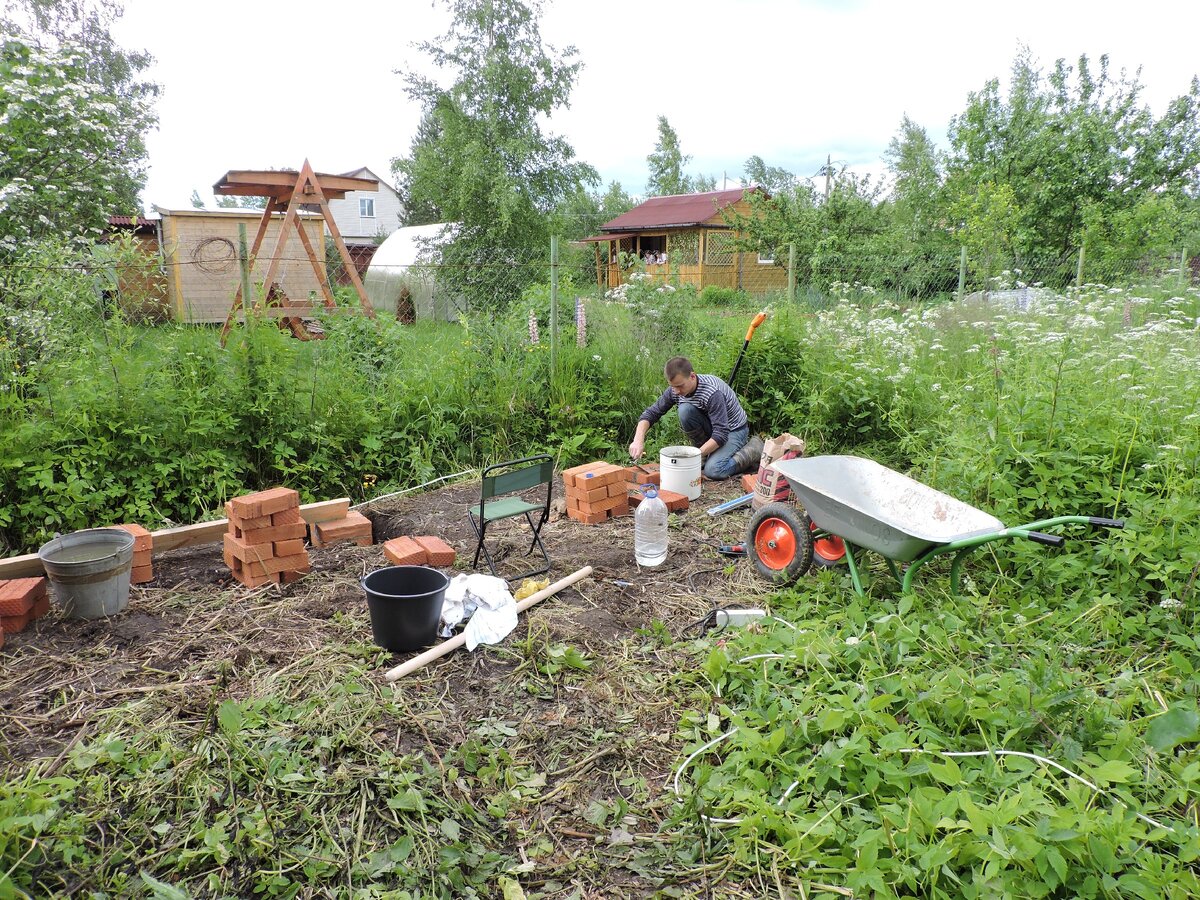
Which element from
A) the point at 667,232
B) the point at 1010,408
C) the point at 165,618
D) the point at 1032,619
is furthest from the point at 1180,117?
the point at 165,618

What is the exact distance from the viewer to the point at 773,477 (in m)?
4.78

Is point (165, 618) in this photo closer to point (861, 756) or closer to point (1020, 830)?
point (861, 756)

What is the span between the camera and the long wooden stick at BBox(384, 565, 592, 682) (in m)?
3.03

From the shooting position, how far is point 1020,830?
1881 millimetres

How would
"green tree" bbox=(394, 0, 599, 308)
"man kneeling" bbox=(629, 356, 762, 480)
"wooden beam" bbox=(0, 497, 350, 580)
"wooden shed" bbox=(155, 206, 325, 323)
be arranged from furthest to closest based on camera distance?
"green tree" bbox=(394, 0, 599, 308), "wooden shed" bbox=(155, 206, 325, 323), "man kneeling" bbox=(629, 356, 762, 480), "wooden beam" bbox=(0, 497, 350, 580)

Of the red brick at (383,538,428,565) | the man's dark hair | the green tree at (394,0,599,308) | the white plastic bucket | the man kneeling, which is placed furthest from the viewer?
the green tree at (394,0,599,308)

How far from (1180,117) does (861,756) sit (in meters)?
21.2

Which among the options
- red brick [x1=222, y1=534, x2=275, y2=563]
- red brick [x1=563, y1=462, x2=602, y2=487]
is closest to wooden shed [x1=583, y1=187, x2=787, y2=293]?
red brick [x1=563, y1=462, x2=602, y2=487]

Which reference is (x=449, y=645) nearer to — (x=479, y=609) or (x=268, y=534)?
(x=479, y=609)

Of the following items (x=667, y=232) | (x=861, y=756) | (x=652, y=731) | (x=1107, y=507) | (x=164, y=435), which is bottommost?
(x=652, y=731)

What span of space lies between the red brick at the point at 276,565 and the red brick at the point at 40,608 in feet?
2.75

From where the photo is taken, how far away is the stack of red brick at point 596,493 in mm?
5023

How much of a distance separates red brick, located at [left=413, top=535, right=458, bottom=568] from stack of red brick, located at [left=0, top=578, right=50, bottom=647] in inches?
69.5

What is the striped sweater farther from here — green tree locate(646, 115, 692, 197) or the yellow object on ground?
green tree locate(646, 115, 692, 197)
